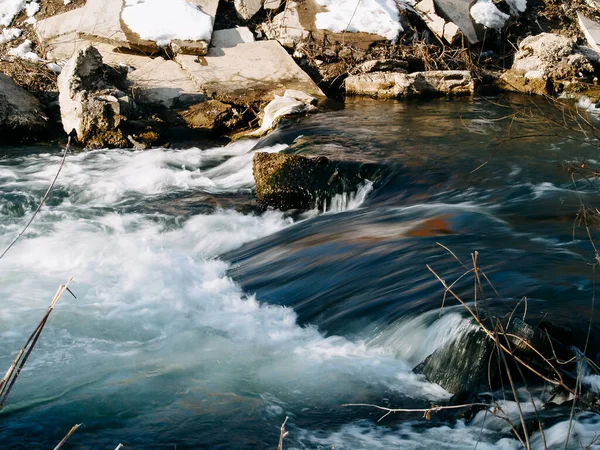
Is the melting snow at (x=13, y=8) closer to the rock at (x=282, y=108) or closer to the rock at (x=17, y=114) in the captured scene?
the rock at (x=17, y=114)

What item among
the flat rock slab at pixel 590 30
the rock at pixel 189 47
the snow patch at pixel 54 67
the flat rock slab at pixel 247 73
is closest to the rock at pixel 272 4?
the flat rock slab at pixel 247 73

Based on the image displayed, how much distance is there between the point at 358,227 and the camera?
604 centimetres

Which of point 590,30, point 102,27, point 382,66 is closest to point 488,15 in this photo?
point 590,30

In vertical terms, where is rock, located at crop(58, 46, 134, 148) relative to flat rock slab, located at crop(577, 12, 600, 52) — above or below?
below

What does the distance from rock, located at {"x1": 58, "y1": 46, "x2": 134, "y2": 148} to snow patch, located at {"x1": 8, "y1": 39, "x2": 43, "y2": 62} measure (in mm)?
1732

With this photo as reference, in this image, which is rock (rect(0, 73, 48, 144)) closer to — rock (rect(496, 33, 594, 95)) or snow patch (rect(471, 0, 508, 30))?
rock (rect(496, 33, 594, 95))

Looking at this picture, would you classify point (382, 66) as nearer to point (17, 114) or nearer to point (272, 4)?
point (272, 4)

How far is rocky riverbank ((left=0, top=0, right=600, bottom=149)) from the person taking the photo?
32.6 ft

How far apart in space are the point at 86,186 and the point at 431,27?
745 cm

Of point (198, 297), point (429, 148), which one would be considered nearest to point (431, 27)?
point (429, 148)

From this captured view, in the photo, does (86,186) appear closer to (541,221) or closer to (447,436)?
(541,221)

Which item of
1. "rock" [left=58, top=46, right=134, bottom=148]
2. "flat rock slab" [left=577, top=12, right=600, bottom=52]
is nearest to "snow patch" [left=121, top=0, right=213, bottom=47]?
"rock" [left=58, top=46, right=134, bottom=148]

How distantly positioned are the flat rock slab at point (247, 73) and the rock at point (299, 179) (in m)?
3.82

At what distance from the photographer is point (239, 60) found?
11469 mm
